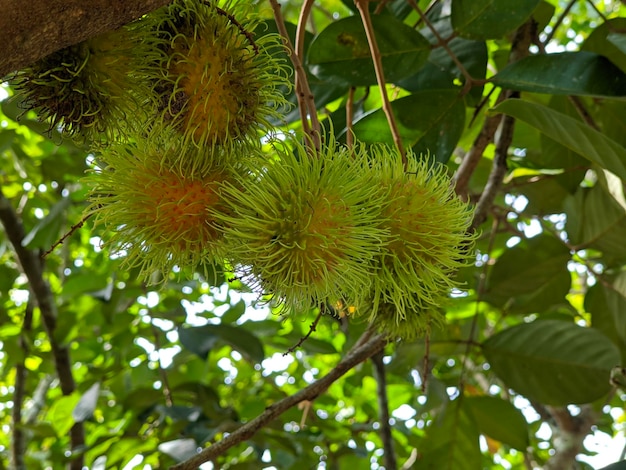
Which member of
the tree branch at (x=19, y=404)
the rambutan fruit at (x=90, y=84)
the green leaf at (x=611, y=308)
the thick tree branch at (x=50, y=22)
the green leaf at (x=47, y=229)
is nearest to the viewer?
the thick tree branch at (x=50, y=22)

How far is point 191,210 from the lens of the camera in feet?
3.42

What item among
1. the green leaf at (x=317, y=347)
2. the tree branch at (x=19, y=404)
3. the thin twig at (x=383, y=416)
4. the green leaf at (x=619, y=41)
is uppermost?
the tree branch at (x=19, y=404)

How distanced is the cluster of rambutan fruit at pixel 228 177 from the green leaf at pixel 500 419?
32.8 inches

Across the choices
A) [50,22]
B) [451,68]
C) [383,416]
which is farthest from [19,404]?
[50,22]

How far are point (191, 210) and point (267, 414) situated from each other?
0.44 meters

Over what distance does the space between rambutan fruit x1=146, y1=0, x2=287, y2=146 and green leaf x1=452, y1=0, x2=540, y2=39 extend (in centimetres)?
57

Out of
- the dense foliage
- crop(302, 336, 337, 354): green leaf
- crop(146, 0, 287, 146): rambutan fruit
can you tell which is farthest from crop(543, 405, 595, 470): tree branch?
crop(146, 0, 287, 146): rambutan fruit

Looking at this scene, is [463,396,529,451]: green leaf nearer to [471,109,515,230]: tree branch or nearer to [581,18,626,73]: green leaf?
[471,109,515,230]: tree branch

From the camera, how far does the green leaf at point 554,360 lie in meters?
1.62

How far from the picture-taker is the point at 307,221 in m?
0.98

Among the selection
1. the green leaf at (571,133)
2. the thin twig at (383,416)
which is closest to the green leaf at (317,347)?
the thin twig at (383,416)

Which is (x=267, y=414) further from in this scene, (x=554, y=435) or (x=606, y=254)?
(x=554, y=435)

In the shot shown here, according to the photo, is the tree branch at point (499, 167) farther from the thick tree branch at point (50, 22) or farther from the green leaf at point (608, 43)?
the thick tree branch at point (50, 22)

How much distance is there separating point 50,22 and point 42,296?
194 centimetres
